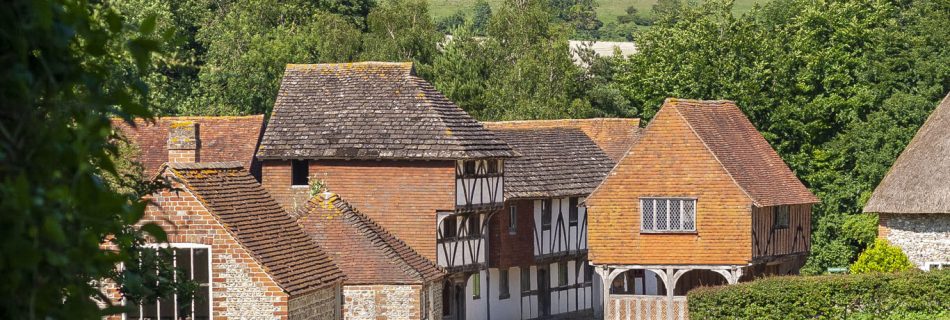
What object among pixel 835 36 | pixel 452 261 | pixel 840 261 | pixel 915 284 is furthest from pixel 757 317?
pixel 835 36

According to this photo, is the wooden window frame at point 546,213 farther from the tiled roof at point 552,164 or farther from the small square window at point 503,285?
the small square window at point 503,285

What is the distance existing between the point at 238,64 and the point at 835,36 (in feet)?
74.4

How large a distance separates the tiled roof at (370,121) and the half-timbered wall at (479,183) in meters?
0.66

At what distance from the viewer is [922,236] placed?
45.2 meters

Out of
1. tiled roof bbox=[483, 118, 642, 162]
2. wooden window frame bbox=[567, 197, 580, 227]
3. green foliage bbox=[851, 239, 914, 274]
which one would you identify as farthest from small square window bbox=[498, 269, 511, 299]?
green foliage bbox=[851, 239, 914, 274]

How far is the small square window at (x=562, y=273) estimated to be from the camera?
5041 centimetres

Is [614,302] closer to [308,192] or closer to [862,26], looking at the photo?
[308,192]

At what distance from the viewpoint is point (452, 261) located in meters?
42.2

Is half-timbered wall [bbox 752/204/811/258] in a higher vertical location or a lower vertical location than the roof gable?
lower

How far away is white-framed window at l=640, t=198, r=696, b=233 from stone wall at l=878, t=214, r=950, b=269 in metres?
6.61

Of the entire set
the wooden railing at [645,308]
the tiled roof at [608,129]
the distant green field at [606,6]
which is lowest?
the wooden railing at [645,308]

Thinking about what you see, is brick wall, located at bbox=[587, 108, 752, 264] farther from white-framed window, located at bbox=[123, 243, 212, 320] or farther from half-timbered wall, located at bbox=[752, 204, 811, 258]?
white-framed window, located at bbox=[123, 243, 212, 320]

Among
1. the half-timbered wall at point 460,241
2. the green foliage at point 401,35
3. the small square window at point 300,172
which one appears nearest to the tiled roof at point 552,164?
Answer: the half-timbered wall at point 460,241

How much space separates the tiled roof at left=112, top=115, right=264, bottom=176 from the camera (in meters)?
45.9
